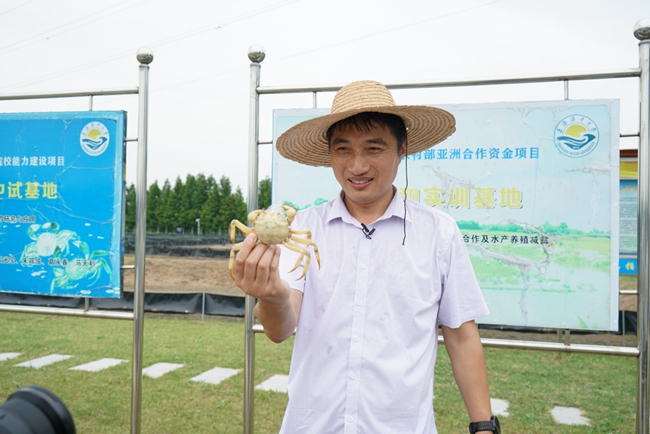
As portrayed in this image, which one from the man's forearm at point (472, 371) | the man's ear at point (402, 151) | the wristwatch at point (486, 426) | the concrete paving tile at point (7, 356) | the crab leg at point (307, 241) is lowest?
the concrete paving tile at point (7, 356)

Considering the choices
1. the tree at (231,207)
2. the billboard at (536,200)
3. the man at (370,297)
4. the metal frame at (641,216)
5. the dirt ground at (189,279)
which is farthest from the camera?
the tree at (231,207)

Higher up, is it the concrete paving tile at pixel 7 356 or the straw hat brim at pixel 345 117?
the straw hat brim at pixel 345 117

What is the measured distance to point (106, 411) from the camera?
6.08m

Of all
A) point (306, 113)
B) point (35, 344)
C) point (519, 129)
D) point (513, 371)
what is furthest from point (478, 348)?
point (35, 344)

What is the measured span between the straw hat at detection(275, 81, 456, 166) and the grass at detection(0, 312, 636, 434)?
390 cm

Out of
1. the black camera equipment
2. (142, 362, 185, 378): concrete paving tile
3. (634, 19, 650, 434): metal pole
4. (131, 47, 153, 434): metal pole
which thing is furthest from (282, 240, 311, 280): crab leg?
(142, 362, 185, 378): concrete paving tile

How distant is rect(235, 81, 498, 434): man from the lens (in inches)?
76.9

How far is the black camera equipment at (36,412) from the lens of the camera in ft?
2.57

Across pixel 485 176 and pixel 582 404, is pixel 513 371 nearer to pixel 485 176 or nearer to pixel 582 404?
pixel 582 404

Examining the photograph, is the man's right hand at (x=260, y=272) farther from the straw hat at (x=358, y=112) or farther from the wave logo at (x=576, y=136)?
the wave logo at (x=576, y=136)

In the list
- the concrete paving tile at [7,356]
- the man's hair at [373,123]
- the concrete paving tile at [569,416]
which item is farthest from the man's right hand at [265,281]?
the concrete paving tile at [7,356]

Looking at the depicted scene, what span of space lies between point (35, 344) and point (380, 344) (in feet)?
32.4

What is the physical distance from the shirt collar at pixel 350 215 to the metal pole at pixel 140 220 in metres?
2.07

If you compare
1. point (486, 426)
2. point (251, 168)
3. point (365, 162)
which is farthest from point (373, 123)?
point (251, 168)
